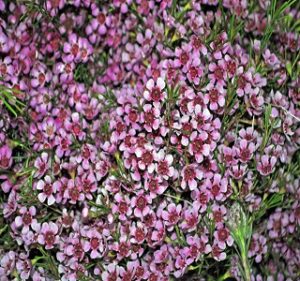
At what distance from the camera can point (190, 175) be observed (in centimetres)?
207

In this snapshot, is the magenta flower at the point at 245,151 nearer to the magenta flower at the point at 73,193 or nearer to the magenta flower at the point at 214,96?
the magenta flower at the point at 214,96

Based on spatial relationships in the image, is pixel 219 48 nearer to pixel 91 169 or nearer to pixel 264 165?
pixel 264 165

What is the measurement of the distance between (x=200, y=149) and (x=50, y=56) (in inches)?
24.9

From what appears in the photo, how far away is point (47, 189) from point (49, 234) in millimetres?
142

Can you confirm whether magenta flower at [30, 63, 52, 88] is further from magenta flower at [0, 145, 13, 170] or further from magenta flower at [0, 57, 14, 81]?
magenta flower at [0, 145, 13, 170]

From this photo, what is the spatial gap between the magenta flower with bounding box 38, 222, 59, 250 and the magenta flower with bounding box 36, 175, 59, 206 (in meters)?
0.07

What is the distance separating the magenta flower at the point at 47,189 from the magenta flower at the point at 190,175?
40 cm

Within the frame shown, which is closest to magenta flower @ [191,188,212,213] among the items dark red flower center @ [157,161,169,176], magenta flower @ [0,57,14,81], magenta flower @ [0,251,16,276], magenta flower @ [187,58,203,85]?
dark red flower center @ [157,161,169,176]

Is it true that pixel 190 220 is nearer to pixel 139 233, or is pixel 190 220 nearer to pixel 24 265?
pixel 139 233

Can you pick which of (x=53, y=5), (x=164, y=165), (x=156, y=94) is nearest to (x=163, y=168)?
(x=164, y=165)

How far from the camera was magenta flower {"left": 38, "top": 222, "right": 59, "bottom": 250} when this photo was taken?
2098mm

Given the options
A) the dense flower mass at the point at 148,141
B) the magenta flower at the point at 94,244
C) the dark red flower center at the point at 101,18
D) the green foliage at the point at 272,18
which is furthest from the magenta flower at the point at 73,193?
the green foliage at the point at 272,18

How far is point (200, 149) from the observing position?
2.06 metres

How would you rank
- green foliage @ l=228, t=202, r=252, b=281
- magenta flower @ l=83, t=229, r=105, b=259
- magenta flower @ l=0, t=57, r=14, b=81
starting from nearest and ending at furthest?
1. green foliage @ l=228, t=202, r=252, b=281
2. magenta flower @ l=83, t=229, r=105, b=259
3. magenta flower @ l=0, t=57, r=14, b=81
